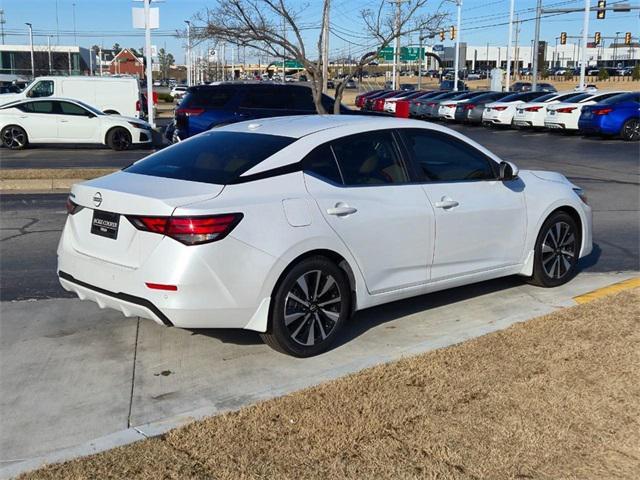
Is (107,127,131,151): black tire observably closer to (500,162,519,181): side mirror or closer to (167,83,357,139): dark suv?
(167,83,357,139): dark suv

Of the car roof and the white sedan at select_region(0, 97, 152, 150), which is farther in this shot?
the white sedan at select_region(0, 97, 152, 150)

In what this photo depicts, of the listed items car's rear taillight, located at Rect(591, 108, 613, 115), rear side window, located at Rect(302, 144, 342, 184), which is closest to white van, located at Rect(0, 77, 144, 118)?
car's rear taillight, located at Rect(591, 108, 613, 115)

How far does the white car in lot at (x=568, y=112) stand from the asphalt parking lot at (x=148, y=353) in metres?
19.4

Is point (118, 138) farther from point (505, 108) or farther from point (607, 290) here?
point (505, 108)

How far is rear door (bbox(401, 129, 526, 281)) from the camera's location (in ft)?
18.7

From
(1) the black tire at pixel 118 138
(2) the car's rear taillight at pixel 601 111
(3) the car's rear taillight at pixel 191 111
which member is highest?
(3) the car's rear taillight at pixel 191 111

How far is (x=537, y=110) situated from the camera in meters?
29.2

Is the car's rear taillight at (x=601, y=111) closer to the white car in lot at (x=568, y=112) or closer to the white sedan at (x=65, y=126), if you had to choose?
the white car in lot at (x=568, y=112)

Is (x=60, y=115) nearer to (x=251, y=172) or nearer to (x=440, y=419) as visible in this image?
(x=251, y=172)

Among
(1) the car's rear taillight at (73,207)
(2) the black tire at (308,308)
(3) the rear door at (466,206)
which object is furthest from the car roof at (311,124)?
(1) the car's rear taillight at (73,207)

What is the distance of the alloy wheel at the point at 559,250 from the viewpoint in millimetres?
6602

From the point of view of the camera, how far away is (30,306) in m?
6.21

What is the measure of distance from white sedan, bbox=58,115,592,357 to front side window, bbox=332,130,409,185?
0.01m

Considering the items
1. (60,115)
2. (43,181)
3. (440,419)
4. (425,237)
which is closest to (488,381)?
(440,419)
